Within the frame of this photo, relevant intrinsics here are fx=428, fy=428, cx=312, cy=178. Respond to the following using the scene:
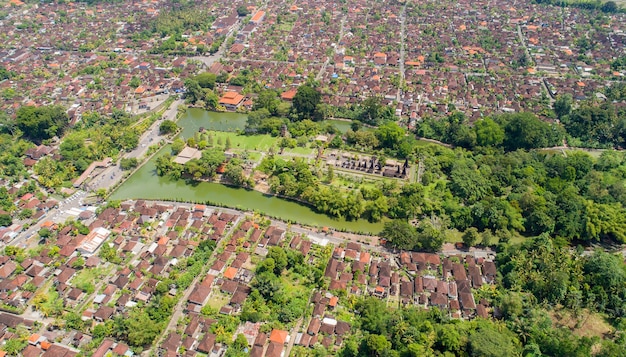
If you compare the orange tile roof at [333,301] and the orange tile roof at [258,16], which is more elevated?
the orange tile roof at [258,16]

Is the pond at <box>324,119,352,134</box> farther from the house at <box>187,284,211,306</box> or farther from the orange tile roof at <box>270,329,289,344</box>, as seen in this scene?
the orange tile roof at <box>270,329,289,344</box>

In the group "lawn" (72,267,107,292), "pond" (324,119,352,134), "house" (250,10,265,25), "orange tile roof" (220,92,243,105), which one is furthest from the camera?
"house" (250,10,265,25)

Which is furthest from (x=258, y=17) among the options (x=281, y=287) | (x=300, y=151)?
(x=281, y=287)

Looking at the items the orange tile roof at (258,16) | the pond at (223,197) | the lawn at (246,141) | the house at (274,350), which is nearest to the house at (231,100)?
the lawn at (246,141)

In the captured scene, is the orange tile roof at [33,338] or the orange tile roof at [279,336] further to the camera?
the orange tile roof at [33,338]

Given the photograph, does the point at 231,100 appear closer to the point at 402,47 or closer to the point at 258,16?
the point at 402,47

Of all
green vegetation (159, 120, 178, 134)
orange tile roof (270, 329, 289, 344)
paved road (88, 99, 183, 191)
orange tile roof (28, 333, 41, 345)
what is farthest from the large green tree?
orange tile roof (28, 333, 41, 345)

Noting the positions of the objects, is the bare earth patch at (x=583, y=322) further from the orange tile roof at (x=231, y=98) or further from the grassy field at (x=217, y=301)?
the orange tile roof at (x=231, y=98)

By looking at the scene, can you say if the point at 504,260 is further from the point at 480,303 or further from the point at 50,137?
the point at 50,137
